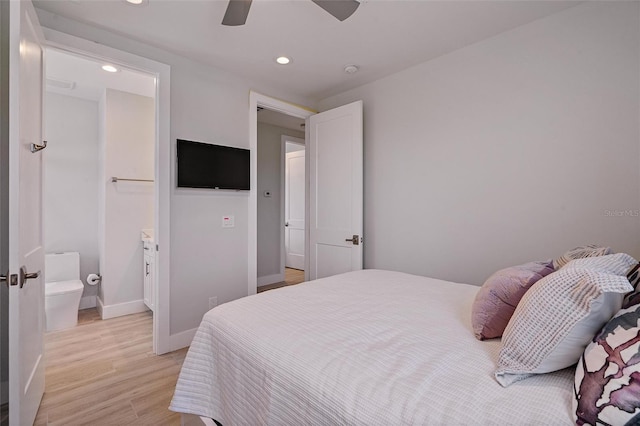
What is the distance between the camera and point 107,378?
2.17 metres

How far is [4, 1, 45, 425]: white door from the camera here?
1315mm

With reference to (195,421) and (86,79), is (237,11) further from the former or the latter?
(86,79)

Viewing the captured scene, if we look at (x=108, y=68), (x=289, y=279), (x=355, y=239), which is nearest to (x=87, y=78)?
(x=108, y=68)

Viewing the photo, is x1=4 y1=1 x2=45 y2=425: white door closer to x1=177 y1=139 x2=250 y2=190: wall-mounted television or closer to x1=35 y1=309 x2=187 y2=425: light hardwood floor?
x1=35 y1=309 x2=187 y2=425: light hardwood floor

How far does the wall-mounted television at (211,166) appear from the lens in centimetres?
262

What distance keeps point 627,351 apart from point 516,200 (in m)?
1.77

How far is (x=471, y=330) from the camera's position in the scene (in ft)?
4.01

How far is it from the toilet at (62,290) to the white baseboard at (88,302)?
14.7 inches

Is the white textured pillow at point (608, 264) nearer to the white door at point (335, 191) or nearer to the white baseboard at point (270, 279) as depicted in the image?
the white door at point (335, 191)

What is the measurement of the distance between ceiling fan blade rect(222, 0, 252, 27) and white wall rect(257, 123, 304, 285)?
300 centimetres

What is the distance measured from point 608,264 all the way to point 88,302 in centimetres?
464

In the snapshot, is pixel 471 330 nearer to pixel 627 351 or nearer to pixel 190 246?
pixel 627 351

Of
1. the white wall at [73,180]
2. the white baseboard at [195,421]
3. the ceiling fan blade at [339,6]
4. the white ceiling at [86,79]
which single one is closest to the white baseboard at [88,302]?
the white wall at [73,180]

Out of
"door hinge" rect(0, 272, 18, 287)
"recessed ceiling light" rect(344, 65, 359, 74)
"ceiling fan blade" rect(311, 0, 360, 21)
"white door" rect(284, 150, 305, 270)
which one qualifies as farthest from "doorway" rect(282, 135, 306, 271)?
"door hinge" rect(0, 272, 18, 287)
